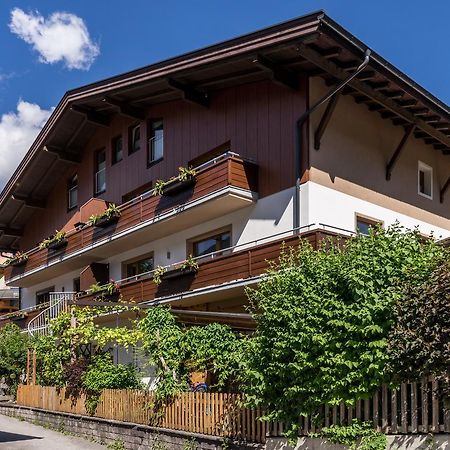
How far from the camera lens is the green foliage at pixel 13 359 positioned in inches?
917

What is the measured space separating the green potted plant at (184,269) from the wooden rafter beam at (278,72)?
5417mm

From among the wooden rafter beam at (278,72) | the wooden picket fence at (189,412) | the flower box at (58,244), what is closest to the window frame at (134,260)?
the flower box at (58,244)

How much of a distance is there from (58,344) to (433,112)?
1227 cm

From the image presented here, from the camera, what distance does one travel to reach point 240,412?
11.4 meters

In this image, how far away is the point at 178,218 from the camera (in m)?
19.5

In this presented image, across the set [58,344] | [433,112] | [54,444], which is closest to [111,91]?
[58,344]

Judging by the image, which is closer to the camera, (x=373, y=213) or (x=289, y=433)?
(x=289, y=433)

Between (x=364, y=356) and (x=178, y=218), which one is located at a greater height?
(x=178, y=218)

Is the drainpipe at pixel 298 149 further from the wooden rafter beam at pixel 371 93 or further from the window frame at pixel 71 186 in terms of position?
the window frame at pixel 71 186

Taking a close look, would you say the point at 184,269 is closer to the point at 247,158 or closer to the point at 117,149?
the point at 247,158

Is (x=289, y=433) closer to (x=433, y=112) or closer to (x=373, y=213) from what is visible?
(x=373, y=213)

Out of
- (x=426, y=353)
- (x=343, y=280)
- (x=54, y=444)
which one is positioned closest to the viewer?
(x=426, y=353)

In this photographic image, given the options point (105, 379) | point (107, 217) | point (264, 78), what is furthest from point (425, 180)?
point (105, 379)

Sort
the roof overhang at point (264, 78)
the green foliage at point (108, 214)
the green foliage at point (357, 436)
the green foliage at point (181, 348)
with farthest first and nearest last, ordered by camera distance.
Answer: the green foliage at point (108, 214), the roof overhang at point (264, 78), the green foliage at point (181, 348), the green foliage at point (357, 436)
